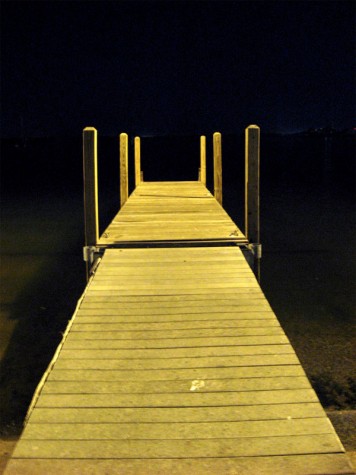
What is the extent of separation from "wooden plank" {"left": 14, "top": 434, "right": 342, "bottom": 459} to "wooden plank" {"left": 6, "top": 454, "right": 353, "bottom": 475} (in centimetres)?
4

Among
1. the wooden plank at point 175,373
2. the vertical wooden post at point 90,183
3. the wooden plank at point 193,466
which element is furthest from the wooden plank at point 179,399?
the vertical wooden post at point 90,183

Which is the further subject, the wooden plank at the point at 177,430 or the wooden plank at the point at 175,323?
the wooden plank at the point at 175,323

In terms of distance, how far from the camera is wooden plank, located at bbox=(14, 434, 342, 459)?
2.72 metres

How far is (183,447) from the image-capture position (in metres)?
2.78

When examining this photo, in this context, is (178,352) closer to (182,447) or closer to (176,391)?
(176,391)

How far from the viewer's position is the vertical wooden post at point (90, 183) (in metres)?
7.30

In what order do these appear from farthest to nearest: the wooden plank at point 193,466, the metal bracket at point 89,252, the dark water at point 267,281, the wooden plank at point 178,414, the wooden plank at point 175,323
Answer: the metal bracket at point 89,252 < the dark water at point 267,281 < the wooden plank at point 175,323 < the wooden plank at point 178,414 < the wooden plank at point 193,466

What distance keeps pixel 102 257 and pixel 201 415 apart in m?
4.01

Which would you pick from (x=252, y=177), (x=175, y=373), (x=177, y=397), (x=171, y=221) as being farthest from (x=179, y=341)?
(x=171, y=221)

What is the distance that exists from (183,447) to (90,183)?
16.8 feet

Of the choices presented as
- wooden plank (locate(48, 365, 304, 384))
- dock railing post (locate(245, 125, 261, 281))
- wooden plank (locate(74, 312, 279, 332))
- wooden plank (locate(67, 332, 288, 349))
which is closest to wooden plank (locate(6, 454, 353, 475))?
wooden plank (locate(48, 365, 304, 384))

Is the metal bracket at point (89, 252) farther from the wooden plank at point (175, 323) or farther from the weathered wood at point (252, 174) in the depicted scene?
the wooden plank at point (175, 323)

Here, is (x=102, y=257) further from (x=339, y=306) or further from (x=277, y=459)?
(x=277, y=459)

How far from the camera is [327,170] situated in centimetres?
3816
